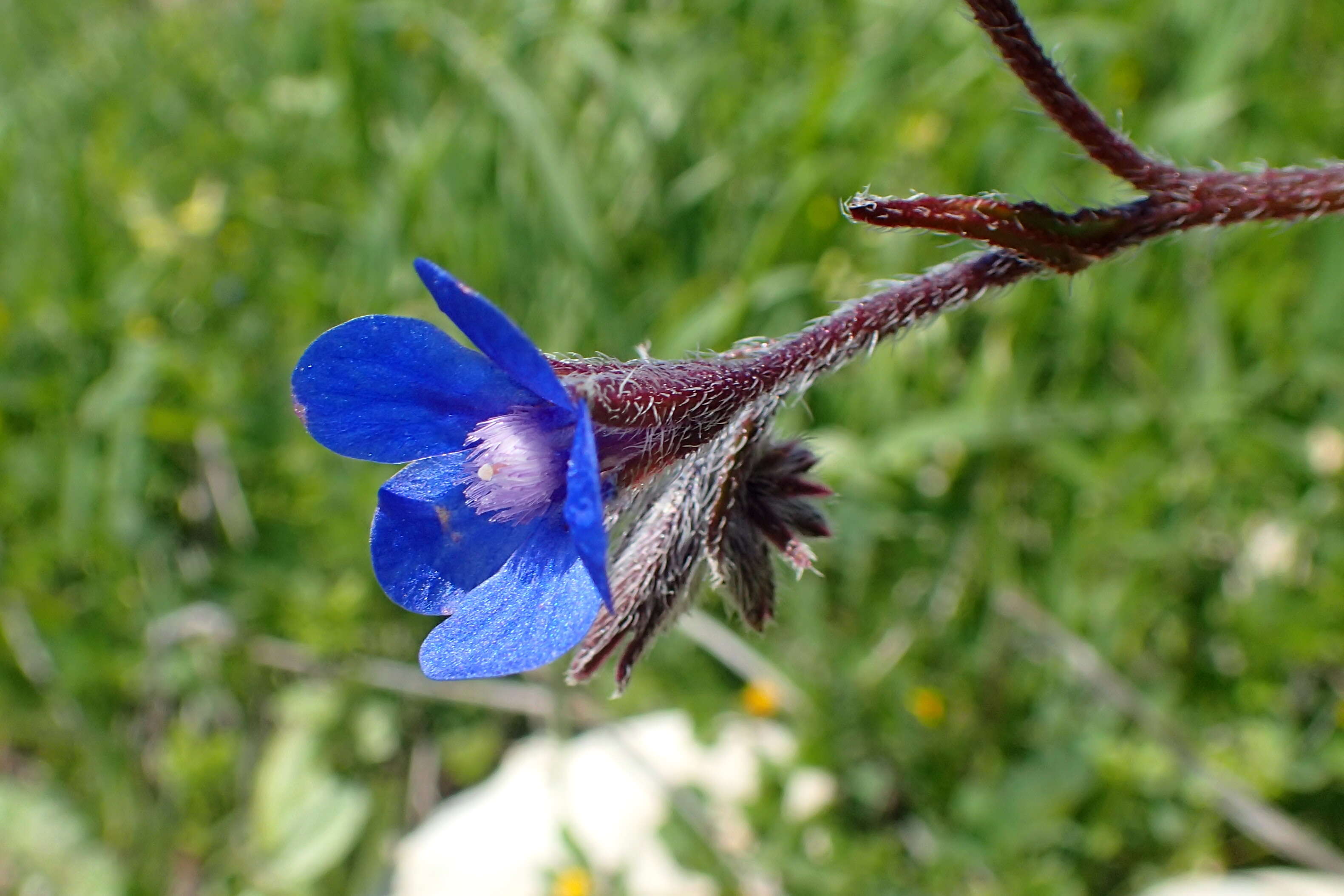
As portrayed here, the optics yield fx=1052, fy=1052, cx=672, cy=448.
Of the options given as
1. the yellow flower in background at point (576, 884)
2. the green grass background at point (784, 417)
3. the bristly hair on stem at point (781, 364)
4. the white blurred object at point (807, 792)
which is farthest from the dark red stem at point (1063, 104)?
the yellow flower in background at point (576, 884)

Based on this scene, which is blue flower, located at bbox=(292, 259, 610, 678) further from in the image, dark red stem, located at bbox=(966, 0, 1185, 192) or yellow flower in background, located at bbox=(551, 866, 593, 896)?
yellow flower in background, located at bbox=(551, 866, 593, 896)

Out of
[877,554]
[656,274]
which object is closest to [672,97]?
[656,274]

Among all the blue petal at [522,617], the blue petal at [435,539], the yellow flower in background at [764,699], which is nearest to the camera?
the blue petal at [522,617]

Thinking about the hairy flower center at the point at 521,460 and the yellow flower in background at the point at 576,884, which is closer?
the hairy flower center at the point at 521,460

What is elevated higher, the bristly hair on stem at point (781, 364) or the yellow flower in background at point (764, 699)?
the bristly hair on stem at point (781, 364)

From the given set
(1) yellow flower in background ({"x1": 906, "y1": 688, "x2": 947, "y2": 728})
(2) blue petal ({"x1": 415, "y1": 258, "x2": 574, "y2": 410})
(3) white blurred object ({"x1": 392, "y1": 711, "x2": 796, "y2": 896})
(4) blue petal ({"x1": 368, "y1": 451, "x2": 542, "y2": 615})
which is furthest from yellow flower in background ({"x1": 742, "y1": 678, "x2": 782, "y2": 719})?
(2) blue petal ({"x1": 415, "y1": 258, "x2": 574, "y2": 410})

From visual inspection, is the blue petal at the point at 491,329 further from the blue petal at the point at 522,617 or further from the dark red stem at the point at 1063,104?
the dark red stem at the point at 1063,104

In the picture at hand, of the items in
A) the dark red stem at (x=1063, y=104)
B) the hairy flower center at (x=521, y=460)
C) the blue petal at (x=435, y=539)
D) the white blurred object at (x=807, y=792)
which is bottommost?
the white blurred object at (x=807, y=792)
